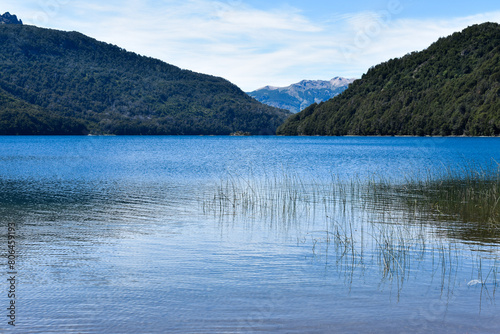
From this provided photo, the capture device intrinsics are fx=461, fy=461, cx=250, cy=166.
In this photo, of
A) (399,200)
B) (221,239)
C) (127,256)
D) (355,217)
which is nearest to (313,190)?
(399,200)

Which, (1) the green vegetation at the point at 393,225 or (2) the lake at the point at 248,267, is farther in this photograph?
(1) the green vegetation at the point at 393,225

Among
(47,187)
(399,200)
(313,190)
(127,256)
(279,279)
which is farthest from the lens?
(47,187)

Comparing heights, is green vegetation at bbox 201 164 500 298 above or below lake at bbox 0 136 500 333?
above

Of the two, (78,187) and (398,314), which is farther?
(78,187)

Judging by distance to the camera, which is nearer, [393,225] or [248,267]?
[248,267]

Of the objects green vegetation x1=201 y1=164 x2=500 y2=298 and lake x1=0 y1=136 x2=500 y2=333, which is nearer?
lake x1=0 y1=136 x2=500 y2=333

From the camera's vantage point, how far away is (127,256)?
13484 millimetres

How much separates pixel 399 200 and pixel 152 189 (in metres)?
15.6

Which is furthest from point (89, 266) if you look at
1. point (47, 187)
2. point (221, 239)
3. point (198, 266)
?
point (47, 187)

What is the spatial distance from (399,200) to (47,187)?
22.8 m

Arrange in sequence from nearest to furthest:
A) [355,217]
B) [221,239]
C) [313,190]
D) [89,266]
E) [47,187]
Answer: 1. [89,266]
2. [221,239]
3. [355,217]
4. [313,190]
5. [47,187]

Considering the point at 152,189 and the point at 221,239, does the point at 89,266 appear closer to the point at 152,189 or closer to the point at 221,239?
the point at 221,239

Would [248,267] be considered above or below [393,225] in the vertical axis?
below

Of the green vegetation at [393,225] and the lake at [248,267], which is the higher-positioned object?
the green vegetation at [393,225]
